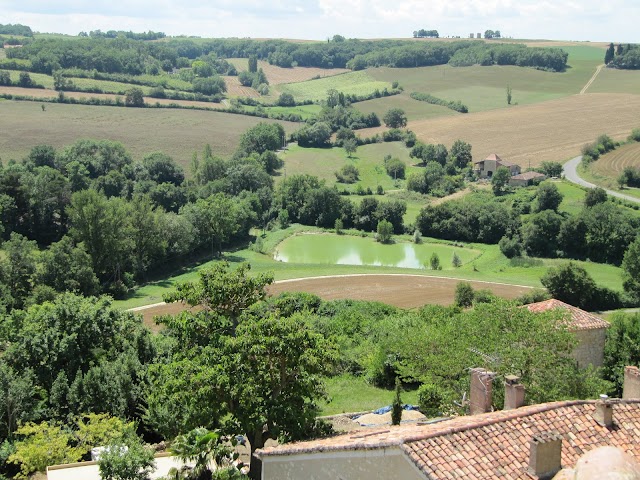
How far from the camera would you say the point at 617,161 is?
108688 mm

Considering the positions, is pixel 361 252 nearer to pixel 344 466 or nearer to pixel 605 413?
pixel 605 413

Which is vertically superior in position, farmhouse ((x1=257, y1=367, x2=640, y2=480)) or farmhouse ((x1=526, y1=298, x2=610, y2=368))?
farmhouse ((x1=257, y1=367, x2=640, y2=480))

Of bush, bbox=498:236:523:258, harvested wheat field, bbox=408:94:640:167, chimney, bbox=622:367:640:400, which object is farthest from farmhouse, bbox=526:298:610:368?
harvested wheat field, bbox=408:94:640:167

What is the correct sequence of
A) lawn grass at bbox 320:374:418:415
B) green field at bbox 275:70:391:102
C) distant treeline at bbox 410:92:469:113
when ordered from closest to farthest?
lawn grass at bbox 320:374:418:415, distant treeline at bbox 410:92:469:113, green field at bbox 275:70:391:102

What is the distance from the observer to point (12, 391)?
2738cm

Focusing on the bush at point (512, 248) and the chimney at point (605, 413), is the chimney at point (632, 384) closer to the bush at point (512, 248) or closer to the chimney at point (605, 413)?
the chimney at point (605, 413)

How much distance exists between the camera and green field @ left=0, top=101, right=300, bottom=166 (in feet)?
367

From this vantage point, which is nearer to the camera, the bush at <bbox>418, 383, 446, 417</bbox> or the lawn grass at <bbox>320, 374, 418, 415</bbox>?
the bush at <bbox>418, 383, 446, 417</bbox>

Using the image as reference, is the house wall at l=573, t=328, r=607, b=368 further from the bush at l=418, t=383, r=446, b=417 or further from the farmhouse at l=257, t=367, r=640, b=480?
the farmhouse at l=257, t=367, r=640, b=480

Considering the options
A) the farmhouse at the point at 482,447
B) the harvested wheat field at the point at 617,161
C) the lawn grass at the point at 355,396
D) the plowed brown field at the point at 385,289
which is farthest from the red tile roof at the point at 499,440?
the harvested wheat field at the point at 617,161

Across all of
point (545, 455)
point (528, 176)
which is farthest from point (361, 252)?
point (545, 455)

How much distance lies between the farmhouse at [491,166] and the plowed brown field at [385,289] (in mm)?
47164

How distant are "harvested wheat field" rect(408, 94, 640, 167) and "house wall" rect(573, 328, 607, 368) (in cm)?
8167

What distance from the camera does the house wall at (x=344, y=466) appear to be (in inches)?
574
